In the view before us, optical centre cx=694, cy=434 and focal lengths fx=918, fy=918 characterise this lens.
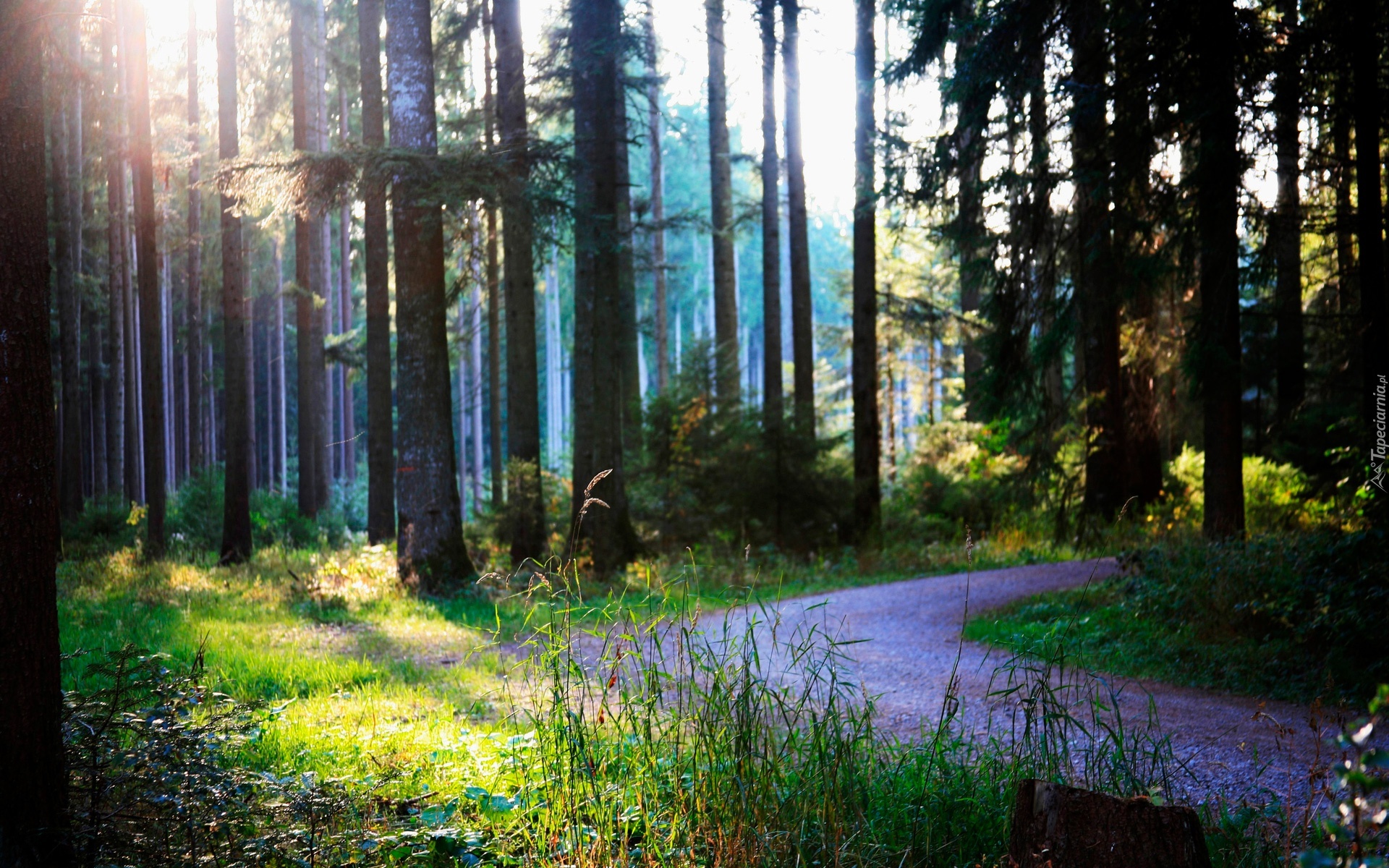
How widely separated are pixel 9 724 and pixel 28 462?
0.86 m

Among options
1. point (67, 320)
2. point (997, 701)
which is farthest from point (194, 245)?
point (997, 701)

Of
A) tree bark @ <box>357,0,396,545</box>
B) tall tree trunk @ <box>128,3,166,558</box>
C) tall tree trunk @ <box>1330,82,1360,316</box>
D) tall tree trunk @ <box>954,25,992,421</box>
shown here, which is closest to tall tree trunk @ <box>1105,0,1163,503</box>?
tall tree trunk @ <box>954,25,992,421</box>

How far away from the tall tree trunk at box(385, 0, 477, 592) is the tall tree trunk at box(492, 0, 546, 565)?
6.22ft

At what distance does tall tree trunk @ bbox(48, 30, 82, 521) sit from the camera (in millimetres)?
17891

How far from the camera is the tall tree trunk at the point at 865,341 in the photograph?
15062 mm

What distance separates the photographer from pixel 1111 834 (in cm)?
272

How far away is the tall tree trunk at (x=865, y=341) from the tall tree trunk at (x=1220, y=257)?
5.99m

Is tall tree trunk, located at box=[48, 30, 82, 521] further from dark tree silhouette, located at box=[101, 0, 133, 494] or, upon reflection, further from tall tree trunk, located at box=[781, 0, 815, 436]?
tall tree trunk, located at box=[781, 0, 815, 436]

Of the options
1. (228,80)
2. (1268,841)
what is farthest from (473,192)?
(1268,841)

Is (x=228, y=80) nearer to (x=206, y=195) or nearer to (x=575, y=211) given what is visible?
(x=575, y=211)

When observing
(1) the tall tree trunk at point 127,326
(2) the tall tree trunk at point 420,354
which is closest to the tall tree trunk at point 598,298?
(2) the tall tree trunk at point 420,354

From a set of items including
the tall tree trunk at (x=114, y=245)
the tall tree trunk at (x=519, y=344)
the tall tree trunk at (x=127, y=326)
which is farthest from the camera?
the tall tree trunk at (x=127, y=326)

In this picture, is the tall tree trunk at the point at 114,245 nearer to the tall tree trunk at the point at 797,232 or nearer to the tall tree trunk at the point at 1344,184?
the tall tree trunk at the point at 797,232

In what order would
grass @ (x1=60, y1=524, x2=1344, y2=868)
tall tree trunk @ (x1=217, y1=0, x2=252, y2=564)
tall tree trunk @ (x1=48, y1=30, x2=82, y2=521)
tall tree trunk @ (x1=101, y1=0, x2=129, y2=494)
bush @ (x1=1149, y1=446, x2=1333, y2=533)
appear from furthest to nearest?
tall tree trunk @ (x1=48, y1=30, x2=82, y2=521)
tall tree trunk @ (x1=101, y1=0, x2=129, y2=494)
tall tree trunk @ (x1=217, y1=0, x2=252, y2=564)
bush @ (x1=1149, y1=446, x2=1333, y2=533)
grass @ (x1=60, y1=524, x2=1344, y2=868)
